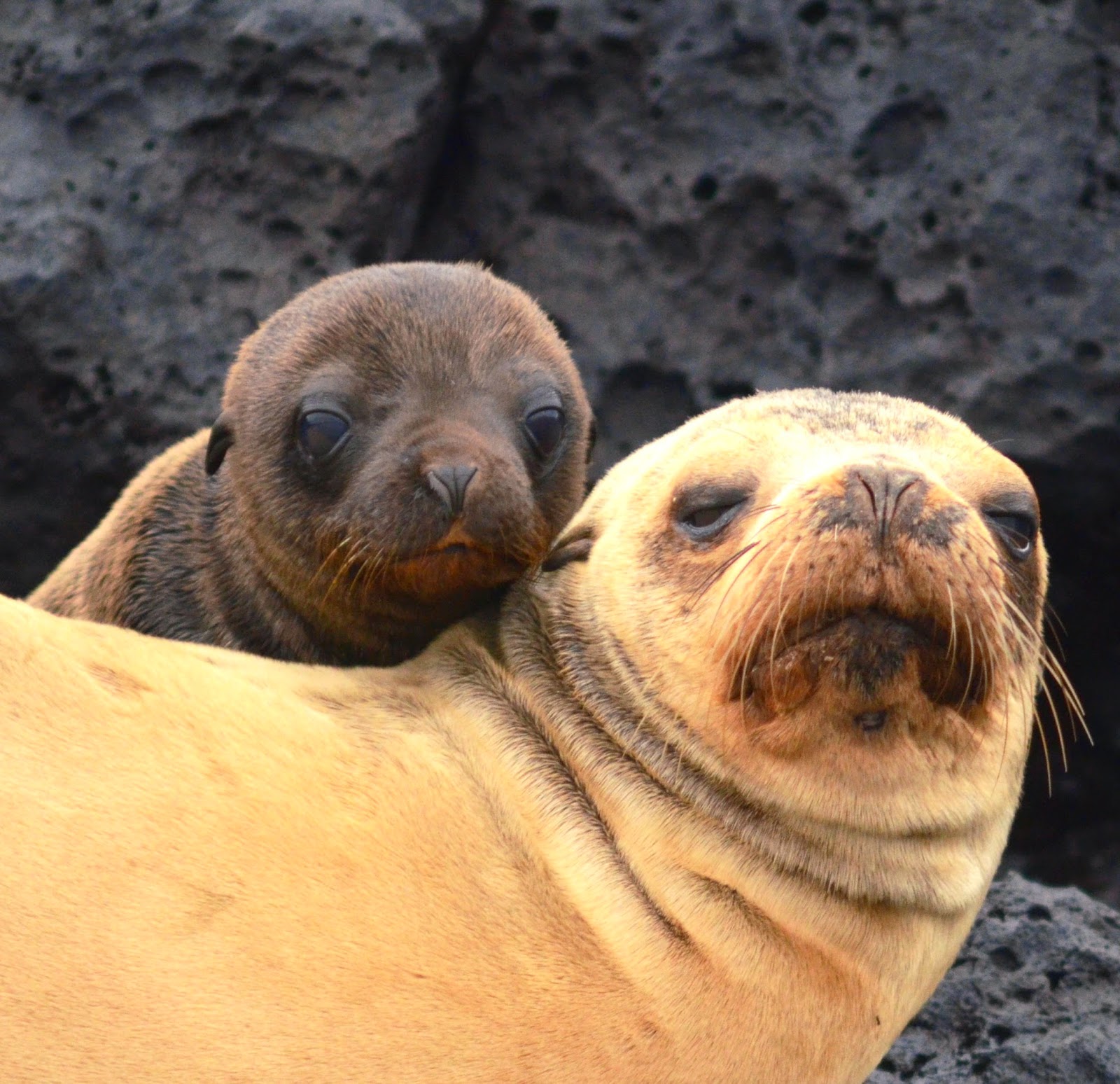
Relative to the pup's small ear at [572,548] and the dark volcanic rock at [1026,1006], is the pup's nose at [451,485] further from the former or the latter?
the dark volcanic rock at [1026,1006]

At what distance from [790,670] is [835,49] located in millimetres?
4278

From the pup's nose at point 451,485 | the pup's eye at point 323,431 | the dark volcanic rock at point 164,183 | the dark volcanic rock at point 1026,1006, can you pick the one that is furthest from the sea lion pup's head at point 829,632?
the dark volcanic rock at point 164,183

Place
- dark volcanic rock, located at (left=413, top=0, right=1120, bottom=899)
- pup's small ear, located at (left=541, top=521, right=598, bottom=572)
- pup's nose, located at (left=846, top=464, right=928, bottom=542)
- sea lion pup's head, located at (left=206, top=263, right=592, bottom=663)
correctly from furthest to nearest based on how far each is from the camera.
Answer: dark volcanic rock, located at (left=413, top=0, right=1120, bottom=899)
sea lion pup's head, located at (left=206, top=263, right=592, bottom=663)
pup's small ear, located at (left=541, top=521, right=598, bottom=572)
pup's nose, located at (left=846, top=464, right=928, bottom=542)

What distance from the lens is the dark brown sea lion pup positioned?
4.62 m

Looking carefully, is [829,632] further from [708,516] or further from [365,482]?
[365,482]

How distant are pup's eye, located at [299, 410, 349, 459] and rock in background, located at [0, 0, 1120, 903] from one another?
78.3 inches

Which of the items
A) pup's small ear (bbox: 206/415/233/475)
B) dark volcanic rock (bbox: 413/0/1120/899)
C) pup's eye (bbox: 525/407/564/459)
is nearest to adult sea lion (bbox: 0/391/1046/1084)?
pup's eye (bbox: 525/407/564/459)

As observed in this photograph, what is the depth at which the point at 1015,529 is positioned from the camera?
151 inches

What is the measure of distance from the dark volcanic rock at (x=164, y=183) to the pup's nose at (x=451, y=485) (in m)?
2.67

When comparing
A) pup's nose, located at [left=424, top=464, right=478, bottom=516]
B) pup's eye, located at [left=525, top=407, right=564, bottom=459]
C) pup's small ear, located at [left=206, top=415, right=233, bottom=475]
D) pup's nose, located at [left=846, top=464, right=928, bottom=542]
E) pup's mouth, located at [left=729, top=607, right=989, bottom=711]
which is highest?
pup's nose, located at [left=846, top=464, right=928, bottom=542]

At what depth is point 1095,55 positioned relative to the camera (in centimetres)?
682

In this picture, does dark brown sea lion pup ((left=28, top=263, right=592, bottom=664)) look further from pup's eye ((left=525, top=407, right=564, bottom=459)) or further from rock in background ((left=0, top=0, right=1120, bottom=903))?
rock in background ((left=0, top=0, right=1120, bottom=903))

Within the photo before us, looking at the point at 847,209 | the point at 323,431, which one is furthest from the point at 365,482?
the point at 847,209

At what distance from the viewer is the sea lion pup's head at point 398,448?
4.59 meters
